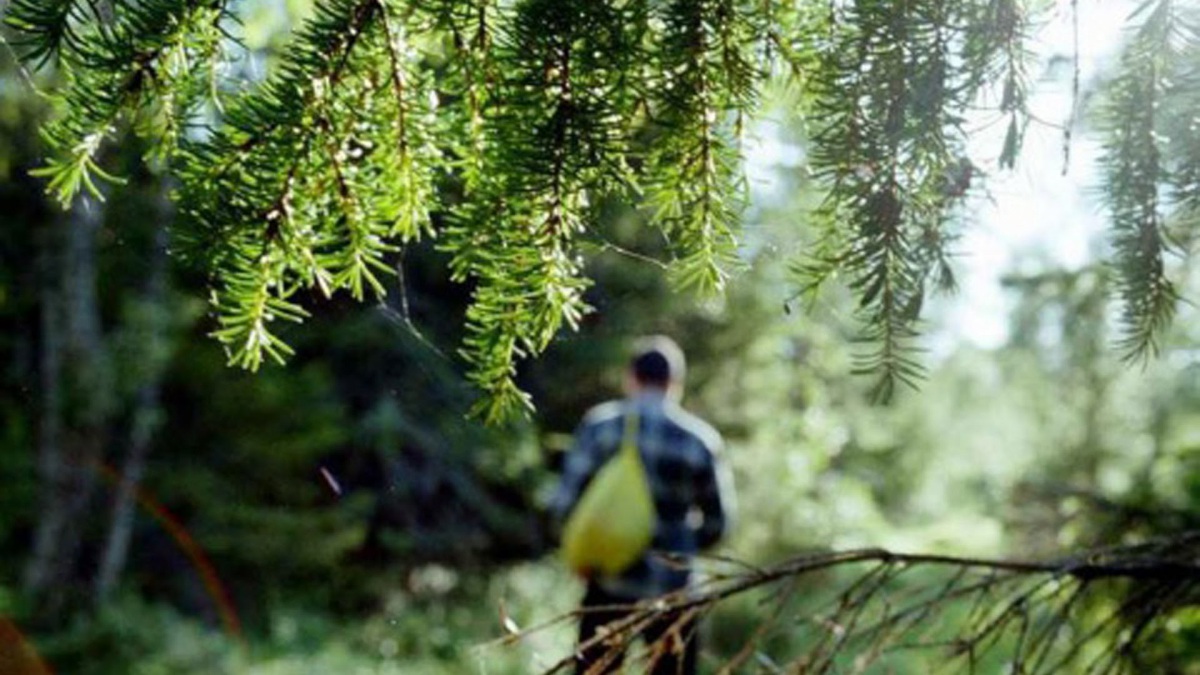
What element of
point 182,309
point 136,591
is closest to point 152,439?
point 136,591

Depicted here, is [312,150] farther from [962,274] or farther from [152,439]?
[152,439]

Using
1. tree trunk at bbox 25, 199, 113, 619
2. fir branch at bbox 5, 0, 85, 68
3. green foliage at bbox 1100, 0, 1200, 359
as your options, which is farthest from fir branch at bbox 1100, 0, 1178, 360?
tree trunk at bbox 25, 199, 113, 619

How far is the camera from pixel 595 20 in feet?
4.49

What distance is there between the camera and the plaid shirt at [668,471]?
5102 mm

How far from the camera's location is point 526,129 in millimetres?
1369

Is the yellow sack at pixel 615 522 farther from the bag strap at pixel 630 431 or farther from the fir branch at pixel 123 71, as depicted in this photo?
the fir branch at pixel 123 71

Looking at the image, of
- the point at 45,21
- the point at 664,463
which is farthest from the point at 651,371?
the point at 45,21

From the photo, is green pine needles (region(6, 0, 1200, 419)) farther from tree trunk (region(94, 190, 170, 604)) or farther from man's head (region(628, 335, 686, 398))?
tree trunk (region(94, 190, 170, 604))

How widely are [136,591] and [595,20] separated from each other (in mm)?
8691

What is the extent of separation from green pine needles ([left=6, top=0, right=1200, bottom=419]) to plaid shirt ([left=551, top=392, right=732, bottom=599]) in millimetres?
3557

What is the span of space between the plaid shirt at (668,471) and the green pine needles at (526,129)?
356 cm

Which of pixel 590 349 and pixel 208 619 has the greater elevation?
pixel 590 349

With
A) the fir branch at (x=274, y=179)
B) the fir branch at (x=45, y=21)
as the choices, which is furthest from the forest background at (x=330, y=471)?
the fir branch at (x=45, y=21)

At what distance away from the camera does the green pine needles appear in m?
1.33
